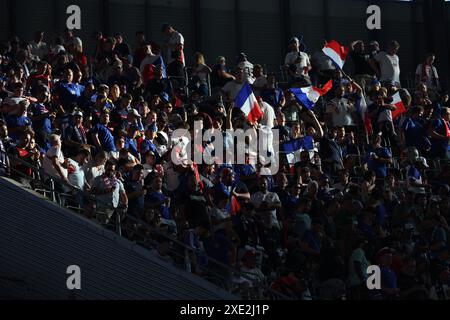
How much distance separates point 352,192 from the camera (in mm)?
21422

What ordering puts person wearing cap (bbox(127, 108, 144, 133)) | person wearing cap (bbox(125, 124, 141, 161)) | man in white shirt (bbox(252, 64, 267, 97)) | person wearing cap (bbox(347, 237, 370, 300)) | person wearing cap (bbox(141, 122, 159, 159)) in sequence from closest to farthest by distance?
1. person wearing cap (bbox(347, 237, 370, 300))
2. person wearing cap (bbox(125, 124, 141, 161))
3. person wearing cap (bbox(141, 122, 159, 159))
4. person wearing cap (bbox(127, 108, 144, 133))
5. man in white shirt (bbox(252, 64, 267, 97))

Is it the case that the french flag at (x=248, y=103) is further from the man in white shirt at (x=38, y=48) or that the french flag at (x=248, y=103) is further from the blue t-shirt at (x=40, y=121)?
the man in white shirt at (x=38, y=48)

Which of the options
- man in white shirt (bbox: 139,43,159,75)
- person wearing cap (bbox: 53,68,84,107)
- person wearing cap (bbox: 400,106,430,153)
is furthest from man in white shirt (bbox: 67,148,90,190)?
person wearing cap (bbox: 400,106,430,153)

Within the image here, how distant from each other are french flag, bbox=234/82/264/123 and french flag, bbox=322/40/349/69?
293 centimetres

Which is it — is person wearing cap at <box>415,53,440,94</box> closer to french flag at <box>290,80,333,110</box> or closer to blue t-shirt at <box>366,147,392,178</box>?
french flag at <box>290,80,333,110</box>

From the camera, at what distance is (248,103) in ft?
74.8

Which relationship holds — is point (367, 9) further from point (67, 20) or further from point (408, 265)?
point (408, 265)

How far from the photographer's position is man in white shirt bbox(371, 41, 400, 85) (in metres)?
27.4

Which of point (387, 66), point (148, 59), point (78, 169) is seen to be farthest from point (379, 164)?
point (78, 169)

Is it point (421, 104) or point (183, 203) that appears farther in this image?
point (421, 104)

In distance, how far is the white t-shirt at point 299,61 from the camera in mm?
26225

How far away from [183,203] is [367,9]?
1529 centimetres
